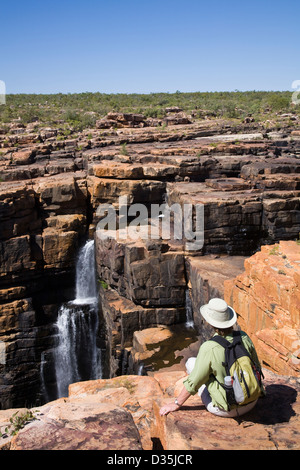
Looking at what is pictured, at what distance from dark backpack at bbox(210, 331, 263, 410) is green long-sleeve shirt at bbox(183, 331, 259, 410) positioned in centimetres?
5

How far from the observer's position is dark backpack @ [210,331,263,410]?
11.7 feet

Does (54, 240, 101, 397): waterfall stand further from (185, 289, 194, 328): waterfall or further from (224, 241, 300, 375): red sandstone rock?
(224, 241, 300, 375): red sandstone rock

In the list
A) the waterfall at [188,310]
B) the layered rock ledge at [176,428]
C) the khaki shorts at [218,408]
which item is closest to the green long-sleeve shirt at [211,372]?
the khaki shorts at [218,408]

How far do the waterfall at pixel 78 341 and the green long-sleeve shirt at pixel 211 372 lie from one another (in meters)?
13.0

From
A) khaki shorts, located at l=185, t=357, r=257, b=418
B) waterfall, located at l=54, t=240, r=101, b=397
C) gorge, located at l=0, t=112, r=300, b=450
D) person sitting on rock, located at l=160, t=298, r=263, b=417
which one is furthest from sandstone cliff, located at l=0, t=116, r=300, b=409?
person sitting on rock, located at l=160, t=298, r=263, b=417

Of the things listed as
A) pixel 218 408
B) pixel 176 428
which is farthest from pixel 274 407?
pixel 176 428

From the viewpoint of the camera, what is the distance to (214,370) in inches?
143

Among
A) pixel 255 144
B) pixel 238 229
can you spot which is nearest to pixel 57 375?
pixel 238 229

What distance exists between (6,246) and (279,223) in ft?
35.0

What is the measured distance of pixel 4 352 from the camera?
15.8 meters

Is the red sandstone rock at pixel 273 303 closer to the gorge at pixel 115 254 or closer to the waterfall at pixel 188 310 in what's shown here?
the gorge at pixel 115 254

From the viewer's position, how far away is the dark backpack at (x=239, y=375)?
3568 millimetres

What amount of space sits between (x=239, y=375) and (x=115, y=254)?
10.7 metres

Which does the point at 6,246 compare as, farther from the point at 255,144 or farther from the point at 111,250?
the point at 255,144
